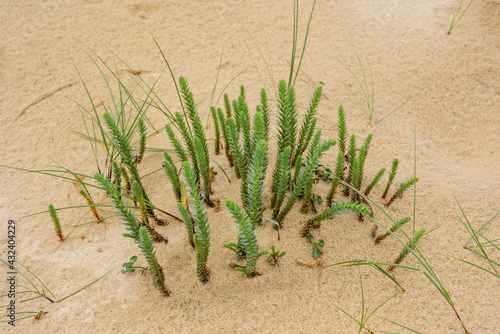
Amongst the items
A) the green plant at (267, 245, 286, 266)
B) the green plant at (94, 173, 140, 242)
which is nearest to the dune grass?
the green plant at (267, 245, 286, 266)

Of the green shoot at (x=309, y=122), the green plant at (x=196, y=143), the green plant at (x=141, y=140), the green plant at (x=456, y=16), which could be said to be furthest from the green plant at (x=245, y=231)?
the green plant at (x=456, y=16)

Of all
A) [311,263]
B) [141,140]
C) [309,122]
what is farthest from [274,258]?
[141,140]

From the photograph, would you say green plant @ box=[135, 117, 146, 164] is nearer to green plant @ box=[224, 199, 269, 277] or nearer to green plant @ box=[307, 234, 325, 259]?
green plant @ box=[224, 199, 269, 277]

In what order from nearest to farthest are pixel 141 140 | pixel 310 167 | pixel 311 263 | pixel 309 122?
pixel 310 167
pixel 311 263
pixel 309 122
pixel 141 140

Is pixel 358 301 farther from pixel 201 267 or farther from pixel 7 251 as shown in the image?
pixel 7 251

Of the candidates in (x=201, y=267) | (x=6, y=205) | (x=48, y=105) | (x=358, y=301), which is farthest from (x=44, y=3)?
(x=358, y=301)

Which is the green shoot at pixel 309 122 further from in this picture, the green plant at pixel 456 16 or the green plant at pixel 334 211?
the green plant at pixel 456 16

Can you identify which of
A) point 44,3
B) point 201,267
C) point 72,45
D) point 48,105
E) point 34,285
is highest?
point 44,3

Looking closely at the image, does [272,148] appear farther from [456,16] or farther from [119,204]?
[456,16]
